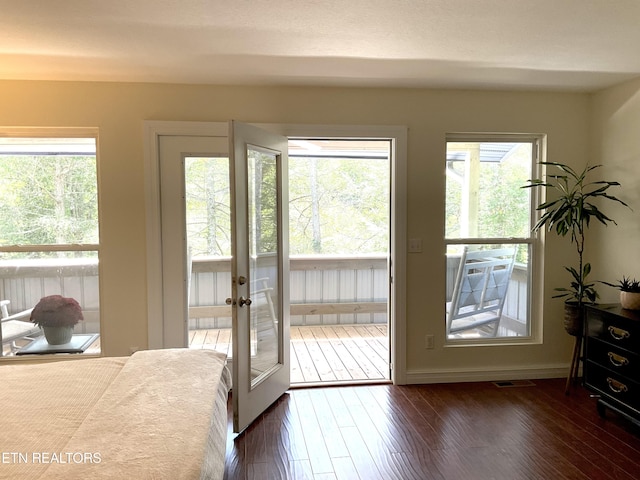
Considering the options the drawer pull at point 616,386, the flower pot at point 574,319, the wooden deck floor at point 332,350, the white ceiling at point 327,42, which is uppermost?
the white ceiling at point 327,42

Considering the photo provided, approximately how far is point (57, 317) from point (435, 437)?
2803mm

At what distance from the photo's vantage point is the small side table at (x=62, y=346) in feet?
10.3

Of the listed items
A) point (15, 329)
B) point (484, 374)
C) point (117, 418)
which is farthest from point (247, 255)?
point (484, 374)

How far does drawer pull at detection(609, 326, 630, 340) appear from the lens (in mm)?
2607

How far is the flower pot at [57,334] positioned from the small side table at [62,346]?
30mm

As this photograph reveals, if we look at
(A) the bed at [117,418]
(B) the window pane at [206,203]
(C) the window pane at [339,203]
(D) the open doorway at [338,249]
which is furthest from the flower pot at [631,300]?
(C) the window pane at [339,203]

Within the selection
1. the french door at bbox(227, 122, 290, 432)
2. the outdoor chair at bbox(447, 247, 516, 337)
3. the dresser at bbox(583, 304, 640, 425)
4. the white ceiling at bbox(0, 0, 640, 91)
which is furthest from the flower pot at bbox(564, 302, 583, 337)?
the french door at bbox(227, 122, 290, 432)

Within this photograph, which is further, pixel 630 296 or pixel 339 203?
pixel 339 203

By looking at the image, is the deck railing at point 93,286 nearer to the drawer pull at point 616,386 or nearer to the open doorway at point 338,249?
the drawer pull at point 616,386

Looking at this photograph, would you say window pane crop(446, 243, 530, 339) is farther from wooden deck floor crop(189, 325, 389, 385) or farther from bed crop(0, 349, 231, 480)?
bed crop(0, 349, 231, 480)

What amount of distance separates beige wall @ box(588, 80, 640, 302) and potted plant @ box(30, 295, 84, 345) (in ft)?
13.4

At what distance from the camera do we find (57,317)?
124 inches

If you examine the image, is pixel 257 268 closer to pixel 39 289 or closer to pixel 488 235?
pixel 39 289

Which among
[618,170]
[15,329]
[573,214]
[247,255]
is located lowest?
[15,329]
